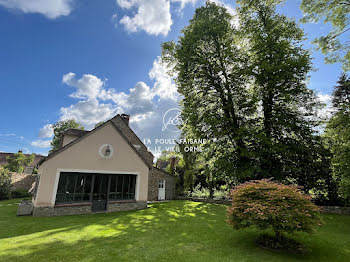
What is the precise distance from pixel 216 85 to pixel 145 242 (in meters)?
13.4

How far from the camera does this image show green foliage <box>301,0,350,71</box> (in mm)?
10523

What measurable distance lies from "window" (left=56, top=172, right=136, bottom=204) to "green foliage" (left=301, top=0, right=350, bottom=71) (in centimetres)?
1711

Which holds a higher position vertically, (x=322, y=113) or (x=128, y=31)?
(x=128, y=31)

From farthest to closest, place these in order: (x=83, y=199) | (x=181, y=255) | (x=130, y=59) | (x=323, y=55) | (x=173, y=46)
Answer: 1. (x=173, y=46)
2. (x=130, y=59)
3. (x=83, y=199)
4. (x=323, y=55)
5. (x=181, y=255)

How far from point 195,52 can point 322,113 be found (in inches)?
457

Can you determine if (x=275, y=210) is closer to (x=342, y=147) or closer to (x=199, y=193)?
(x=342, y=147)

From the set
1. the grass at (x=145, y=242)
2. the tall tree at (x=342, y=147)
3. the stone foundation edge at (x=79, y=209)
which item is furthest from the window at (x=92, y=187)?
the tall tree at (x=342, y=147)

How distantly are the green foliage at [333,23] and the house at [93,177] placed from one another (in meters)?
15.9

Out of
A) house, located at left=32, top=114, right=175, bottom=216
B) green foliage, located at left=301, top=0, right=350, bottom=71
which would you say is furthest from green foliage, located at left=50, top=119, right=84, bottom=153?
green foliage, located at left=301, top=0, right=350, bottom=71

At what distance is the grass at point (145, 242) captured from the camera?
17.7ft

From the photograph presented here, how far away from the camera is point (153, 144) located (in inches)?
985

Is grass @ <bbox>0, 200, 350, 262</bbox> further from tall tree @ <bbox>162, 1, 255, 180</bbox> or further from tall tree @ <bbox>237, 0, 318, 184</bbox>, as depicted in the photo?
tall tree @ <bbox>162, 1, 255, 180</bbox>

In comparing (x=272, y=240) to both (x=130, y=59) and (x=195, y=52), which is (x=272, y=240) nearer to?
(x=195, y=52)

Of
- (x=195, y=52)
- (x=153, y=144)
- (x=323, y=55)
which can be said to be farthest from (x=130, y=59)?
(x=323, y=55)
